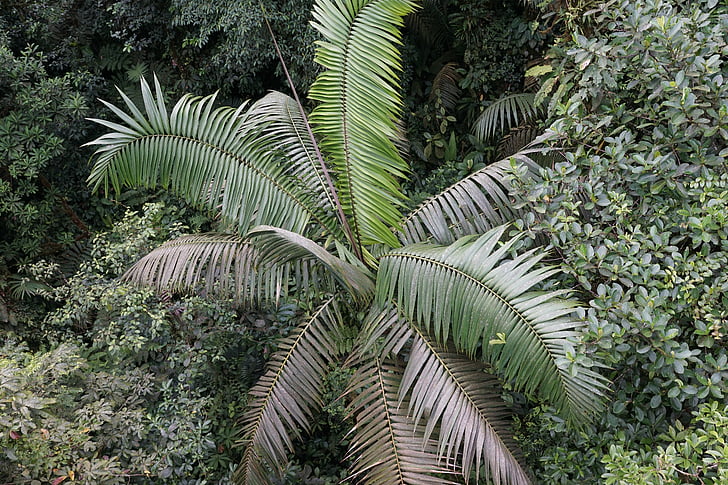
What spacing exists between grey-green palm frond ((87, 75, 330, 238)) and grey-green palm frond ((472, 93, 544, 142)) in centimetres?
227

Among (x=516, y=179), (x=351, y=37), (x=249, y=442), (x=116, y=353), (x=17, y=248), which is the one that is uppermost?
(x=351, y=37)

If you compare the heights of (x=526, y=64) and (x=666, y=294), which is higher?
(x=526, y=64)

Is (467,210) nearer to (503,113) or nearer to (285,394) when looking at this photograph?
(285,394)

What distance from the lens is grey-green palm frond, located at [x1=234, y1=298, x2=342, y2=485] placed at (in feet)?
8.73

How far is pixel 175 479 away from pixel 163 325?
2.88 feet

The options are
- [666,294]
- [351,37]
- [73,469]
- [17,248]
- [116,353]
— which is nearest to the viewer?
[666,294]

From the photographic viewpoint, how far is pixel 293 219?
3080mm

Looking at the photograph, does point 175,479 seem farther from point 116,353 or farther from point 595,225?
point 595,225

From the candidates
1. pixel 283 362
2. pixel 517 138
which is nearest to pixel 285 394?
pixel 283 362

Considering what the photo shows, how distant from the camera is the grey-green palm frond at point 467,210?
Result: 2.91 metres

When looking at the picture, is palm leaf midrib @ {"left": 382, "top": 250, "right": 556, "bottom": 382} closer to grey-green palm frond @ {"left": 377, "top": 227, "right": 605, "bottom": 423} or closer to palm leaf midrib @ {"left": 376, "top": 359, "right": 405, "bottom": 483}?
grey-green palm frond @ {"left": 377, "top": 227, "right": 605, "bottom": 423}

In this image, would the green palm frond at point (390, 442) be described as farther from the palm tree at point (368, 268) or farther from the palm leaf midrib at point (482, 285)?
the palm leaf midrib at point (482, 285)

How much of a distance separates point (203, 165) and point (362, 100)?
2.97 ft

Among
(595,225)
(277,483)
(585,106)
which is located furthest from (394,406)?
(585,106)
